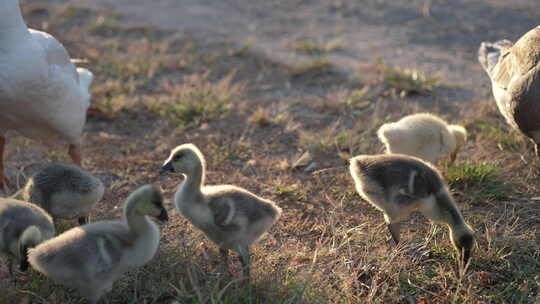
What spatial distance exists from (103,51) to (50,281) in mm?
6315

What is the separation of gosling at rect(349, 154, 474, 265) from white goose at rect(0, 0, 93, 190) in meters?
2.73

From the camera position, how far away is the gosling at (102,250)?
3.54m

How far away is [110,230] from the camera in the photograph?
3.72m

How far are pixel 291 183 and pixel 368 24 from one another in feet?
20.6

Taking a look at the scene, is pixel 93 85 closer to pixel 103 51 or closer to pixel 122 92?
pixel 122 92

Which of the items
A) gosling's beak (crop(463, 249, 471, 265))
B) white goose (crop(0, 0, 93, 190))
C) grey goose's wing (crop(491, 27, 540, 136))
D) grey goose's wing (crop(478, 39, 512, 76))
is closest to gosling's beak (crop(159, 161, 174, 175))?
white goose (crop(0, 0, 93, 190))

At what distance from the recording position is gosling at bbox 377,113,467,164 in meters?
5.50

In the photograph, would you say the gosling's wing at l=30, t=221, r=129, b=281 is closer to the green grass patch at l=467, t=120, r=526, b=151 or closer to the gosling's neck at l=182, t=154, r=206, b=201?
the gosling's neck at l=182, t=154, r=206, b=201

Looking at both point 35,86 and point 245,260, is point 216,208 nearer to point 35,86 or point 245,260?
point 245,260

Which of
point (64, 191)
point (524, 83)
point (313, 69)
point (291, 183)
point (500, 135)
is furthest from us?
point (313, 69)

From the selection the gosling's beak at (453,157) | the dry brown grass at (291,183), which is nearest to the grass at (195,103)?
the dry brown grass at (291,183)

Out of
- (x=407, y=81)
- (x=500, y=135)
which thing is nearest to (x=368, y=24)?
(x=407, y=81)

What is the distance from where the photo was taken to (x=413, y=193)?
424 cm

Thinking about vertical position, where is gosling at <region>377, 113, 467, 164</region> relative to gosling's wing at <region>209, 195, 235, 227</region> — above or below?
below
